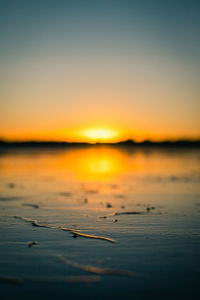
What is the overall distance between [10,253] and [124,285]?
9.07ft

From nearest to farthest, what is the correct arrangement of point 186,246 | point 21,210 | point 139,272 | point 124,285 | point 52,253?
point 124,285 < point 139,272 < point 52,253 < point 186,246 < point 21,210

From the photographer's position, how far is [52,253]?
22.0ft

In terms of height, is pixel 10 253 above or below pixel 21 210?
below

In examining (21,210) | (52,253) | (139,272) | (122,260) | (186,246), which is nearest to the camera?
(139,272)

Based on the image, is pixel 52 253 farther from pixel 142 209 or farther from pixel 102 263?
pixel 142 209

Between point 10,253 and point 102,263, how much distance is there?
2.06 meters

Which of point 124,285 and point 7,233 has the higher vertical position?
point 7,233

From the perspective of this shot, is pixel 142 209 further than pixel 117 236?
Yes

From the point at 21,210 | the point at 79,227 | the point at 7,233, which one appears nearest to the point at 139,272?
the point at 79,227

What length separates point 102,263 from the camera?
20.0 feet

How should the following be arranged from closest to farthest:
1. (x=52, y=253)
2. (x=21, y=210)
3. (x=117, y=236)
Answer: (x=52, y=253)
(x=117, y=236)
(x=21, y=210)

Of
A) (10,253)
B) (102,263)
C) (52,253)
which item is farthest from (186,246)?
(10,253)

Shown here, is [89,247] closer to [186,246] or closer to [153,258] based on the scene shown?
[153,258]

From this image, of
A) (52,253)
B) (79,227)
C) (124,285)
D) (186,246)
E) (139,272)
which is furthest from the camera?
(79,227)
